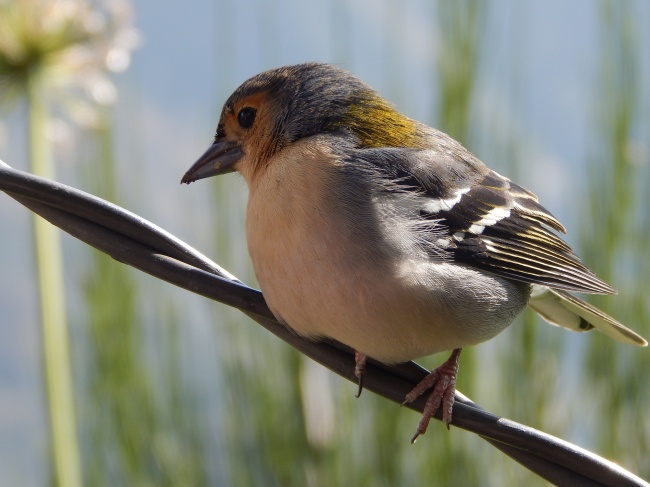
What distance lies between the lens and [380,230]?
1587mm

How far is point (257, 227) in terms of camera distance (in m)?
1.68

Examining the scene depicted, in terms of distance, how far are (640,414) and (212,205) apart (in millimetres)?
1736

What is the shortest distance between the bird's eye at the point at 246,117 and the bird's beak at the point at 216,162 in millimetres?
53

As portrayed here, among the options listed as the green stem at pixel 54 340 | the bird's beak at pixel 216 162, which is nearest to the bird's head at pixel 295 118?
the bird's beak at pixel 216 162

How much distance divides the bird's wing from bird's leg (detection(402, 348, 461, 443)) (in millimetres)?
221

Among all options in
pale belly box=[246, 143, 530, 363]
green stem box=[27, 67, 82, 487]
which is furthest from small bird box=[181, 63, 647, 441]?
green stem box=[27, 67, 82, 487]

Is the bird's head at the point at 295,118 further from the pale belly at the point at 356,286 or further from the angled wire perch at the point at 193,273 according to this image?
the angled wire perch at the point at 193,273

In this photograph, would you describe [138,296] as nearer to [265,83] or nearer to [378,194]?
[265,83]

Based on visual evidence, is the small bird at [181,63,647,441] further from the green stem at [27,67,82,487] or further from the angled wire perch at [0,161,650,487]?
the green stem at [27,67,82,487]

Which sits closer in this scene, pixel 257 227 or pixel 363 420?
pixel 257 227

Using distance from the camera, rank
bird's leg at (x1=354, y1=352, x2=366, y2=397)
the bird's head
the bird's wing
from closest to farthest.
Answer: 1. bird's leg at (x1=354, y1=352, x2=366, y2=397)
2. the bird's wing
3. the bird's head

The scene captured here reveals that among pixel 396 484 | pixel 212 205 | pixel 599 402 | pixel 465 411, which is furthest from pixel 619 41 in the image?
pixel 465 411

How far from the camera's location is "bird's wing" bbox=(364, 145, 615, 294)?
1719mm

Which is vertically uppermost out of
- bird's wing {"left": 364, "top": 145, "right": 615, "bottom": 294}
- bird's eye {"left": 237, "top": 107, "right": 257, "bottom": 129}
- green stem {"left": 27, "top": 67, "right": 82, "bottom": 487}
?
bird's eye {"left": 237, "top": 107, "right": 257, "bottom": 129}
